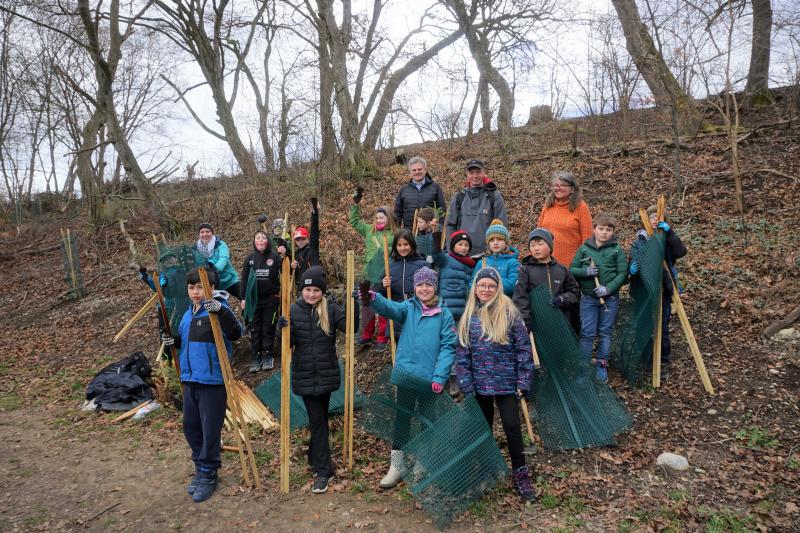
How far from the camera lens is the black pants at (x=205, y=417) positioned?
13.3ft

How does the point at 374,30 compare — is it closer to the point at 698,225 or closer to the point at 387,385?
the point at 698,225

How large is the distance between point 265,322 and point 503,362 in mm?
4172

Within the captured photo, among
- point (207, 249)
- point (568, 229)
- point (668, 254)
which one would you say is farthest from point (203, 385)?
point (668, 254)

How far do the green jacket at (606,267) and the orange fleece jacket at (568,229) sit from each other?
39 cm

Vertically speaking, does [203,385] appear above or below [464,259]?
below

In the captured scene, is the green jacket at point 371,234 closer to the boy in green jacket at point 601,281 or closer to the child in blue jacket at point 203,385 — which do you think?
the boy in green jacket at point 601,281

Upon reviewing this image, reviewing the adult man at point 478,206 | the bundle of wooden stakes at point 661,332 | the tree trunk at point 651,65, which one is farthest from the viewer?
the tree trunk at point 651,65

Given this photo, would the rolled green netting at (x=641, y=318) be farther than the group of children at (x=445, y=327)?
Yes

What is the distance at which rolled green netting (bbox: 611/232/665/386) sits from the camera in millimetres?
4793

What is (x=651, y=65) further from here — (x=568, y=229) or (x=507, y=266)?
(x=507, y=266)

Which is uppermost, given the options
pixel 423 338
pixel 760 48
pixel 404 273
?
pixel 760 48

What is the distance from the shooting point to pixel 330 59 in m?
13.8

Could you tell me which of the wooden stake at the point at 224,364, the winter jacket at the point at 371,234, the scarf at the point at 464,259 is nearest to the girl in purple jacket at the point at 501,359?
the scarf at the point at 464,259

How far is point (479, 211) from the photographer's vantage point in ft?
19.0
